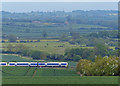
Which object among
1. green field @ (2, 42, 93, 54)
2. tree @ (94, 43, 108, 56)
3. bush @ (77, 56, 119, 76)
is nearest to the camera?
bush @ (77, 56, 119, 76)

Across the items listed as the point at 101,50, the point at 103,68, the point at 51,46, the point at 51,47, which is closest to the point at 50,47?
the point at 51,47

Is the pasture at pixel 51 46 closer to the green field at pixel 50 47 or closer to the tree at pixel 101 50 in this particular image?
the green field at pixel 50 47

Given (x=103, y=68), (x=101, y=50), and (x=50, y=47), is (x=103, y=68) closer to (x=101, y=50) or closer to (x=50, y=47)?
(x=101, y=50)

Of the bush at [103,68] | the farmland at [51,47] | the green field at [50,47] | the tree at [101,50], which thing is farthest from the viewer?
the farmland at [51,47]

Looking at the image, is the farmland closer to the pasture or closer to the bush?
the pasture

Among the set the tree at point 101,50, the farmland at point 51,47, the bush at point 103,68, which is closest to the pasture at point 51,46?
the farmland at point 51,47

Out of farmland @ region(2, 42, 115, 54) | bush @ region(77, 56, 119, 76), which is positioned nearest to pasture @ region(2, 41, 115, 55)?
farmland @ region(2, 42, 115, 54)

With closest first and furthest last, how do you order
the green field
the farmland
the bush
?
the bush
the green field
the farmland

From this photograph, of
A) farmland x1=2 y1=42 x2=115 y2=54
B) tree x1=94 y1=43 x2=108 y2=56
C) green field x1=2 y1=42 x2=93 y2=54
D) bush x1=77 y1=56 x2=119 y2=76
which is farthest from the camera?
farmland x1=2 y1=42 x2=115 y2=54

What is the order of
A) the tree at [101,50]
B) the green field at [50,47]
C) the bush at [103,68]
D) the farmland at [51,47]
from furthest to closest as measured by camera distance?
the farmland at [51,47], the green field at [50,47], the tree at [101,50], the bush at [103,68]

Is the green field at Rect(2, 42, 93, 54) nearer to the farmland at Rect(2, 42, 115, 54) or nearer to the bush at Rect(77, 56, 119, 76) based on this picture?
the farmland at Rect(2, 42, 115, 54)

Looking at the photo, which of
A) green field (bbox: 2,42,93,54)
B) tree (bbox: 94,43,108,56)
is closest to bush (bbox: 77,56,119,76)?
tree (bbox: 94,43,108,56)

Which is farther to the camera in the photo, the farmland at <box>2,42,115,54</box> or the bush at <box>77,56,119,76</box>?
the farmland at <box>2,42,115,54</box>

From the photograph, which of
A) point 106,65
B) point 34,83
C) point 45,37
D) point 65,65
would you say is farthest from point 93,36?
point 34,83
